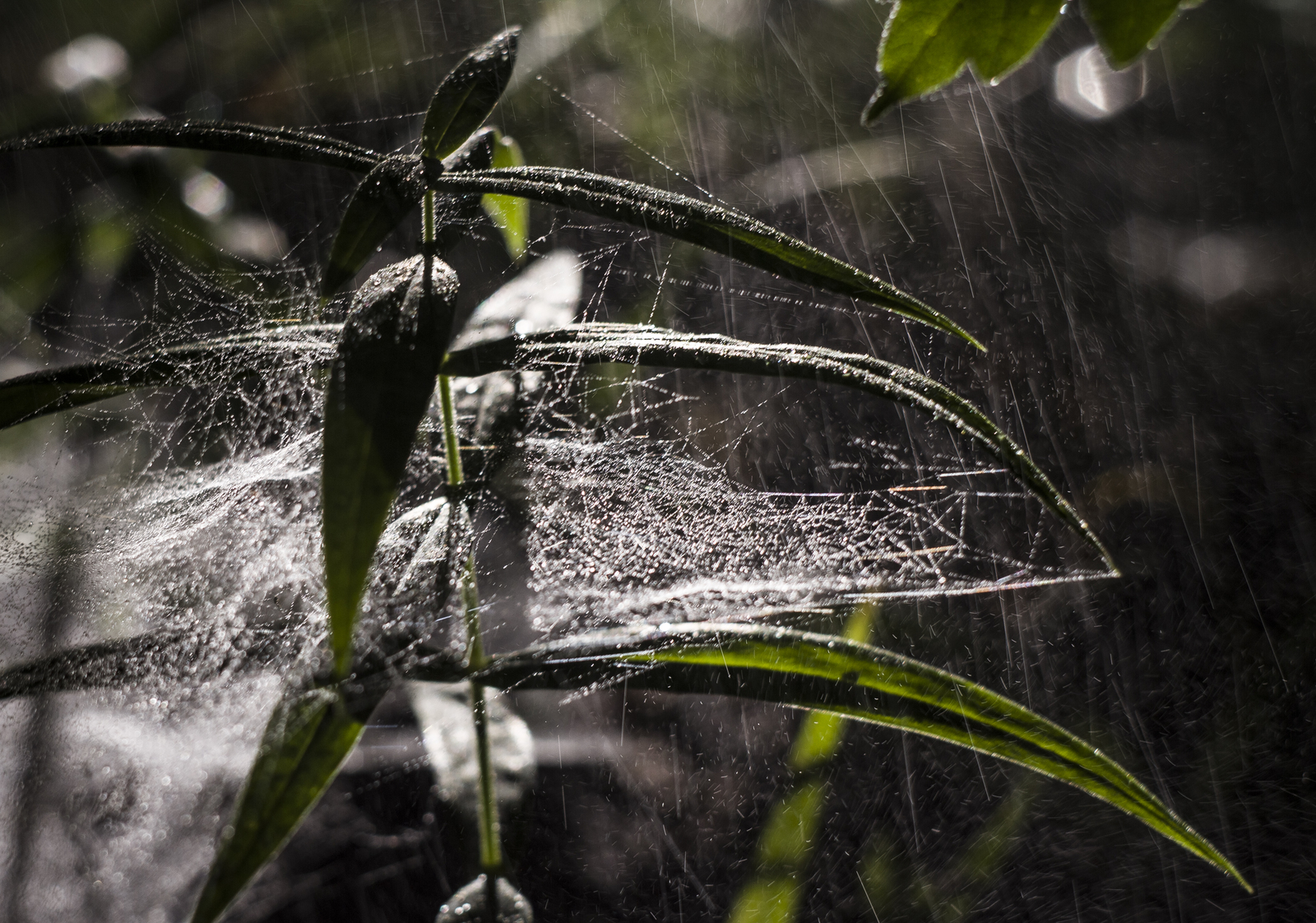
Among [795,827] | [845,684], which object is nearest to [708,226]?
[845,684]

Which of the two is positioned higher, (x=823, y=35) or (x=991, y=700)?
(x=823, y=35)

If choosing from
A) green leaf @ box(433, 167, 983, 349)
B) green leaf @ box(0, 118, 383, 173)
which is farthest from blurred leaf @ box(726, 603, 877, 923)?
green leaf @ box(0, 118, 383, 173)

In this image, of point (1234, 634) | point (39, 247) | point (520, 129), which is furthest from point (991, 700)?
point (39, 247)

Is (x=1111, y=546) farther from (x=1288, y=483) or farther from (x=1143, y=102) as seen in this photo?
(x=1143, y=102)

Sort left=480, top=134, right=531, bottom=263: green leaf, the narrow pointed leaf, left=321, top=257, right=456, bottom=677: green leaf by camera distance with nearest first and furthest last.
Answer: left=321, top=257, right=456, bottom=677: green leaf
the narrow pointed leaf
left=480, top=134, right=531, bottom=263: green leaf

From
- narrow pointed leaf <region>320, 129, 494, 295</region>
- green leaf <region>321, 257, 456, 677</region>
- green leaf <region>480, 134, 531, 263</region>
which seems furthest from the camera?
green leaf <region>480, 134, 531, 263</region>

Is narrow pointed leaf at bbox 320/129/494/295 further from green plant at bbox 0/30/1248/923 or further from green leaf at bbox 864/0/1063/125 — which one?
green leaf at bbox 864/0/1063/125

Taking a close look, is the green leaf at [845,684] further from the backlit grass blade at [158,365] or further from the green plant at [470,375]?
the backlit grass blade at [158,365]

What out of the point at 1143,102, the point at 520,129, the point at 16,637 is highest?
the point at 520,129
